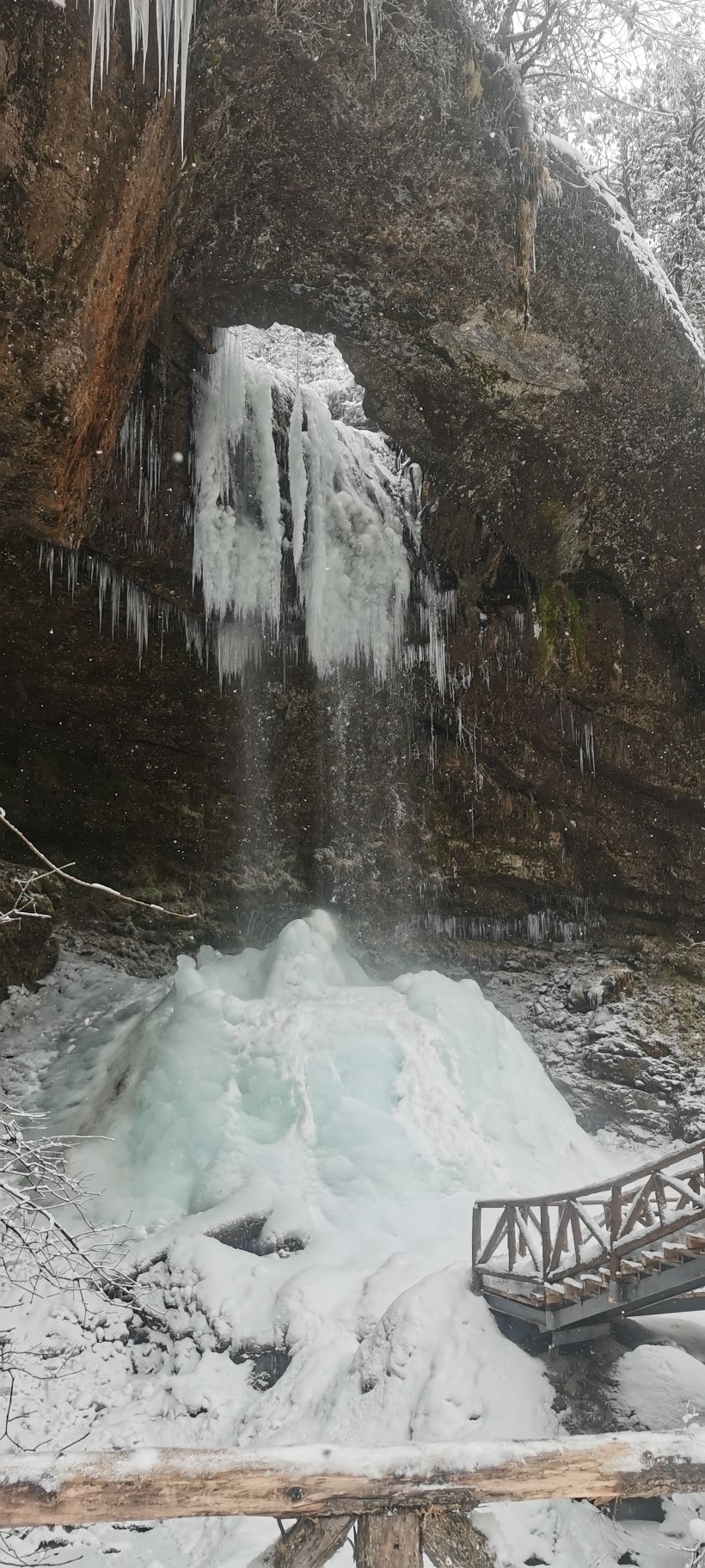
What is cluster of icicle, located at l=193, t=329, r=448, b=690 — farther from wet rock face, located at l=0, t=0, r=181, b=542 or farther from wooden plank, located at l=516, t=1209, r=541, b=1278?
wooden plank, located at l=516, t=1209, r=541, b=1278

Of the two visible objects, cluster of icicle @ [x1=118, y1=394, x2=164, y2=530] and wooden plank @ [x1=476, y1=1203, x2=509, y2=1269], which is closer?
wooden plank @ [x1=476, y1=1203, x2=509, y2=1269]

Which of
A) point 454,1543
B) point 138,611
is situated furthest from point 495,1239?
point 138,611

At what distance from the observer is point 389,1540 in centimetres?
265

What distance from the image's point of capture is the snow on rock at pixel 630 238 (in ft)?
28.7

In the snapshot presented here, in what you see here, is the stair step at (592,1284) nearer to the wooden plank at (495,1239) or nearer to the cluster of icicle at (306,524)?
the wooden plank at (495,1239)

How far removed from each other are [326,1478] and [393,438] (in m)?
10.5

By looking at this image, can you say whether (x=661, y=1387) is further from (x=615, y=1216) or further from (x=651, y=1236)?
(x=651, y=1236)

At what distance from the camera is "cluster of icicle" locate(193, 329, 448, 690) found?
11.1 metres

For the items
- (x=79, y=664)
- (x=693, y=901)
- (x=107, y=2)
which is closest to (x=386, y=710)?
(x=79, y=664)

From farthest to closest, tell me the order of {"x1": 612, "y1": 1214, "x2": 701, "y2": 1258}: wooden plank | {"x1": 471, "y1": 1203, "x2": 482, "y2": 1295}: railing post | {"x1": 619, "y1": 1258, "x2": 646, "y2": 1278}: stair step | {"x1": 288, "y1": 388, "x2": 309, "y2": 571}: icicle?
{"x1": 288, "y1": 388, "x2": 309, "y2": 571}: icicle
{"x1": 471, "y1": 1203, "x2": 482, "y2": 1295}: railing post
{"x1": 619, "y1": 1258, "x2": 646, "y2": 1278}: stair step
{"x1": 612, "y1": 1214, "x2": 701, "y2": 1258}: wooden plank

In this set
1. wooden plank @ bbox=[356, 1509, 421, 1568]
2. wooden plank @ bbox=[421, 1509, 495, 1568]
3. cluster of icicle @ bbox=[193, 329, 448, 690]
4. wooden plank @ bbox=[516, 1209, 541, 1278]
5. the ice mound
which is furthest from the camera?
cluster of icicle @ bbox=[193, 329, 448, 690]


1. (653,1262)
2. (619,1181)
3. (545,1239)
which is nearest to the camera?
(653,1262)

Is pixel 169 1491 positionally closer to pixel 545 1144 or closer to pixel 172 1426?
pixel 172 1426

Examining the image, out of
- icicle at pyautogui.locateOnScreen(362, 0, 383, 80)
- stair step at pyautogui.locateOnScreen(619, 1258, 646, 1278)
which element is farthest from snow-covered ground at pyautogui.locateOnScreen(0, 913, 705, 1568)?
icicle at pyautogui.locateOnScreen(362, 0, 383, 80)
